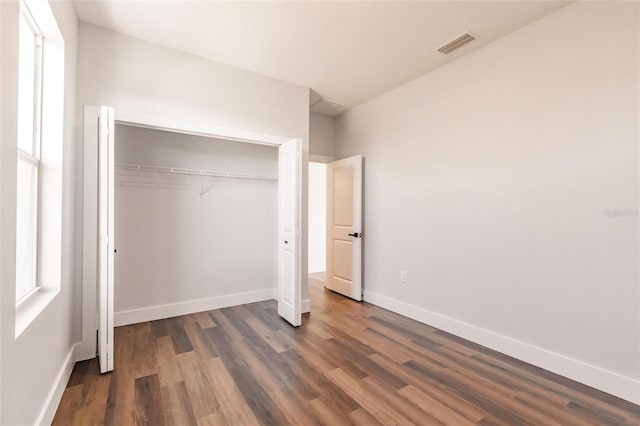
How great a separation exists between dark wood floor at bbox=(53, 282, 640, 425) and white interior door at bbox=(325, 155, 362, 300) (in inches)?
49.6

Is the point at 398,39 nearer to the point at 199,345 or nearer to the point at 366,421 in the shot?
the point at 366,421

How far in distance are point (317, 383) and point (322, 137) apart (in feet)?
12.2

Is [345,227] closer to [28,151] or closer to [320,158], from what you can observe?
[320,158]

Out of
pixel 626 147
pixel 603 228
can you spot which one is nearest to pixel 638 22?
pixel 626 147

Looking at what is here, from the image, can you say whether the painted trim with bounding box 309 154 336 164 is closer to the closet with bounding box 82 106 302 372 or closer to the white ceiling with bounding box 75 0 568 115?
the closet with bounding box 82 106 302 372

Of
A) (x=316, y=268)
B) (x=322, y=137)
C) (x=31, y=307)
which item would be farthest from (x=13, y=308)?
(x=316, y=268)

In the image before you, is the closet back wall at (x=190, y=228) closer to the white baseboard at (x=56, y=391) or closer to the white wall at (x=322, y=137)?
the white wall at (x=322, y=137)

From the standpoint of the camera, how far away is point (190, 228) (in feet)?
12.2

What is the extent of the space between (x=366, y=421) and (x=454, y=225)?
2126 millimetres

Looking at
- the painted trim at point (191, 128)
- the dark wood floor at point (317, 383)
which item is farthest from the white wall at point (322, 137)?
the dark wood floor at point (317, 383)

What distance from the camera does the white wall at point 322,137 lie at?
15.6 ft

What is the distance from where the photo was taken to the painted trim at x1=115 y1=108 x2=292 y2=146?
273cm

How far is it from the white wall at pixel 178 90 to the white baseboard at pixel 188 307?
0.74m

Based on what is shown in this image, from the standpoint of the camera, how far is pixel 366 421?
70.3 inches
